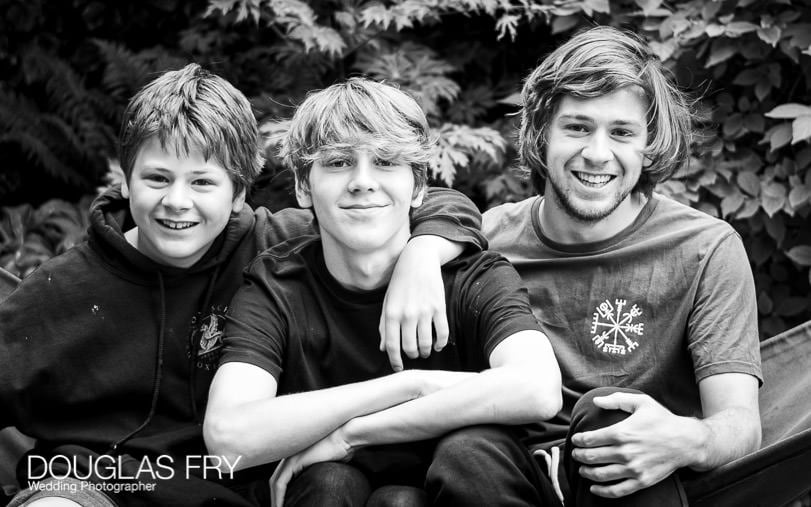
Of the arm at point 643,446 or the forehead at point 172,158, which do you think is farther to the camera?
the forehead at point 172,158

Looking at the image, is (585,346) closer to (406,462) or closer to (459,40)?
(406,462)

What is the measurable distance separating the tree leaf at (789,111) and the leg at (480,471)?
202 cm

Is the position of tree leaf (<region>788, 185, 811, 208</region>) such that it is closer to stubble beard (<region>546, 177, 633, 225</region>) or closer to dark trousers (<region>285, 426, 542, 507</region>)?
stubble beard (<region>546, 177, 633, 225</region>)

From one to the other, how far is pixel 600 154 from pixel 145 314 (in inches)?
49.0

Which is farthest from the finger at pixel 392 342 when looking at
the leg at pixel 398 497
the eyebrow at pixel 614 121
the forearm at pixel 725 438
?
the eyebrow at pixel 614 121

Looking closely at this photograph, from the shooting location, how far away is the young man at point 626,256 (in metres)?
2.33

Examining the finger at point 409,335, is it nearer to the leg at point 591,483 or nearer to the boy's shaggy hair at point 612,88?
the leg at point 591,483

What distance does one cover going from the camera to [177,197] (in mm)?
2334

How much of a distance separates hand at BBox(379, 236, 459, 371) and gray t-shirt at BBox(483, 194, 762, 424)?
0.43 m

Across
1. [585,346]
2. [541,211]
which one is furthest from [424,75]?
[585,346]

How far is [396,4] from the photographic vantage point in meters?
4.09

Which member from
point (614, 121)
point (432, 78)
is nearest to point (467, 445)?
point (614, 121)

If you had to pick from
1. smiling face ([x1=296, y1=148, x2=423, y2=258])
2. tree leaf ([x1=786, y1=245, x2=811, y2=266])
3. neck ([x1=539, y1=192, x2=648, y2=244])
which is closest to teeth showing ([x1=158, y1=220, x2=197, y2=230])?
smiling face ([x1=296, y1=148, x2=423, y2=258])

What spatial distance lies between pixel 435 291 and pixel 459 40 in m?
2.43
